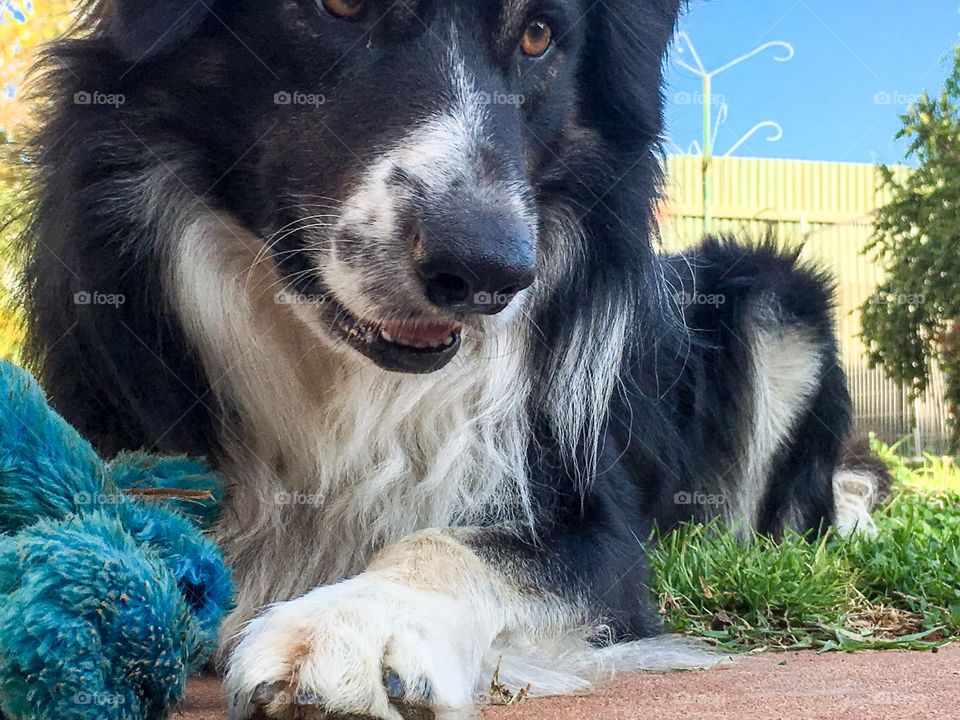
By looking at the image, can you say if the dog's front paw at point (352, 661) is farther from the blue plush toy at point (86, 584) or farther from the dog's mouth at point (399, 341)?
the dog's mouth at point (399, 341)

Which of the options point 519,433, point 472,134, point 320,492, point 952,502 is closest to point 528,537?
point 519,433

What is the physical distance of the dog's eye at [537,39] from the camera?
8.96ft

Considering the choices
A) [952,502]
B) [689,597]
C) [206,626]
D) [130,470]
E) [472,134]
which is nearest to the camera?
[206,626]

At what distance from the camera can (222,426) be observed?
291 cm

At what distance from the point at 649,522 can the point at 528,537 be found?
4.45 ft

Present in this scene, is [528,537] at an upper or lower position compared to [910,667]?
upper

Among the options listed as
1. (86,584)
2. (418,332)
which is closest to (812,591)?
(418,332)

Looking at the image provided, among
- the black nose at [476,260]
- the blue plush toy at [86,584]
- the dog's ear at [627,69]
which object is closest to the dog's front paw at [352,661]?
the blue plush toy at [86,584]

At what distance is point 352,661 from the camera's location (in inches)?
72.9

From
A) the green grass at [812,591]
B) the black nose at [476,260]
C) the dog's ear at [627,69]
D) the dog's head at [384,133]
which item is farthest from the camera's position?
the green grass at [812,591]

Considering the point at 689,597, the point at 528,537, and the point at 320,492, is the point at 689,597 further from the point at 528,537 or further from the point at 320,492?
the point at 320,492

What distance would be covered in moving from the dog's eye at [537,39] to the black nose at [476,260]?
2.21 feet

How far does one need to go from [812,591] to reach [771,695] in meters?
1.22

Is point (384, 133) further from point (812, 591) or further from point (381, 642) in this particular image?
point (812, 591)
